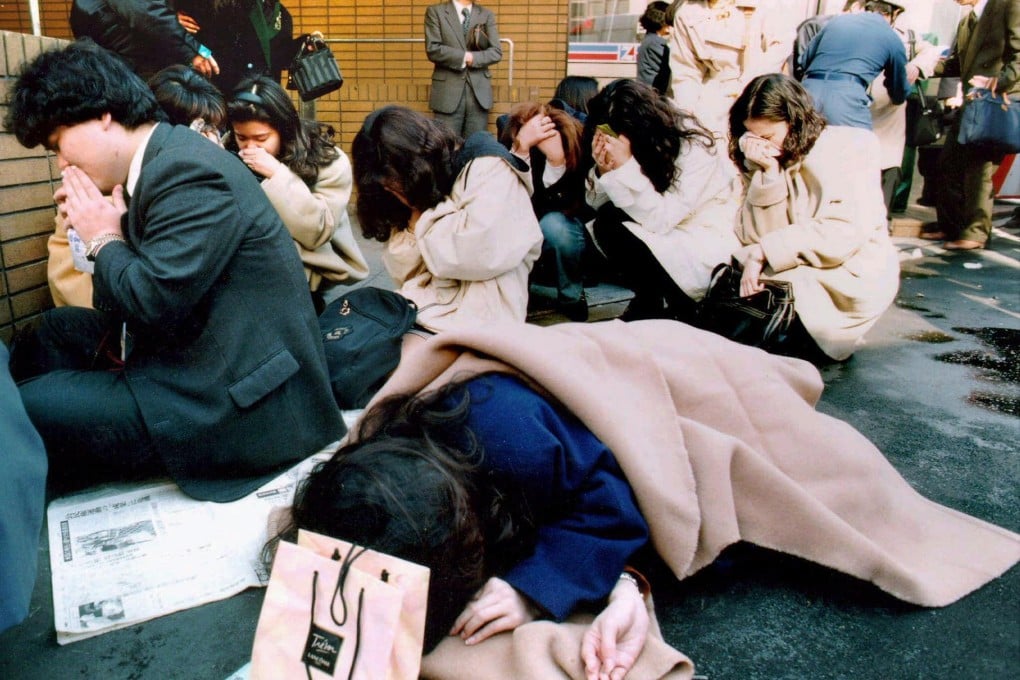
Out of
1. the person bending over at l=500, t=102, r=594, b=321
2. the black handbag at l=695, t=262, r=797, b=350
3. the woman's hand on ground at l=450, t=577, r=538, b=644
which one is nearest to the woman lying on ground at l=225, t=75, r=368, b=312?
the person bending over at l=500, t=102, r=594, b=321

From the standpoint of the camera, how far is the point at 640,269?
3.92 metres

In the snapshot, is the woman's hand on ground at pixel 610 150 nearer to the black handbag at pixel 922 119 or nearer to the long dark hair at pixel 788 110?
the long dark hair at pixel 788 110

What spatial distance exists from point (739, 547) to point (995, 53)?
5.58m

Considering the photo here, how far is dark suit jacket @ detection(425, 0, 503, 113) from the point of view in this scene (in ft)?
19.9

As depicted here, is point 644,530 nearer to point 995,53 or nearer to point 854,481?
point 854,481

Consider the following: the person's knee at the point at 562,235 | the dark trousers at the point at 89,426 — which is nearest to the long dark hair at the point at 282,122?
the person's knee at the point at 562,235

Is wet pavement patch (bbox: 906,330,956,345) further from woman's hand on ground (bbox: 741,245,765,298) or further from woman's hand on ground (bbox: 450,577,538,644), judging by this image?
woman's hand on ground (bbox: 450,577,538,644)

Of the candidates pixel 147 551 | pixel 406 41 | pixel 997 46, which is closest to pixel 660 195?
pixel 147 551

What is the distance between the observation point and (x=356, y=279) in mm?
3705

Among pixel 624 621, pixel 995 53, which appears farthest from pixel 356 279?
pixel 995 53

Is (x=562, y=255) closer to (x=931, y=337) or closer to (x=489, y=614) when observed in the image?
(x=931, y=337)

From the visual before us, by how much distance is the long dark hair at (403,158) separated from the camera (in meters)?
3.15

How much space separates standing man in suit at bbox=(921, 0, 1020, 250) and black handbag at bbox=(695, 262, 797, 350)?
3705mm

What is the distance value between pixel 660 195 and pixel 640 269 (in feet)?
1.23
